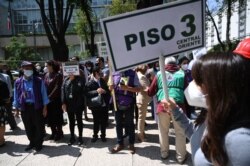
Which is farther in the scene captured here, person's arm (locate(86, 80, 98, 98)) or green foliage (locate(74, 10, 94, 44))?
green foliage (locate(74, 10, 94, 44))

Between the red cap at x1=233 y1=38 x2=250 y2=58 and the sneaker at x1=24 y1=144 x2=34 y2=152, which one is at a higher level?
the red cap at x1=233 y1=38 x2=250 y2=58

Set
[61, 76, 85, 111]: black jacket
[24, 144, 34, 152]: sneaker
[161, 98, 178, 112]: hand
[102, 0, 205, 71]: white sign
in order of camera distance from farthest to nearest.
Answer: [61, 76, 85, 111]: black jacket → [24, 144, 34, 152]: sneaker → [102, 0, 205, 71]: white sign → [161, 98, 178, 112]: hand

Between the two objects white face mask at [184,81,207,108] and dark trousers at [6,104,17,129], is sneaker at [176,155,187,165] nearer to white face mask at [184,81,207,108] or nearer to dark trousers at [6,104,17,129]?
white face mask at [184,81,207,108]

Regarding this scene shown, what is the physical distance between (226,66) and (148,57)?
1.16 metres

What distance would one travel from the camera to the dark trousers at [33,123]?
627cm

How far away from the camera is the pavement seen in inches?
217

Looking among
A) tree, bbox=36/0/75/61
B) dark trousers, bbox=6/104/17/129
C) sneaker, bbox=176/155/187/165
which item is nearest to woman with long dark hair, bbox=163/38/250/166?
sneaker, bbox=176/155/187/165

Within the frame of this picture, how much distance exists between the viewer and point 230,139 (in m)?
1.38

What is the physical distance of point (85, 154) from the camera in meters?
5.99

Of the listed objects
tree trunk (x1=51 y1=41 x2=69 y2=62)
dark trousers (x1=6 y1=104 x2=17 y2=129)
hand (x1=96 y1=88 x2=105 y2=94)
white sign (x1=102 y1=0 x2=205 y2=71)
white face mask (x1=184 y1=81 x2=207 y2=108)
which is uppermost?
tree trunk (x1=51 y1=41 x2=69 y2=62)

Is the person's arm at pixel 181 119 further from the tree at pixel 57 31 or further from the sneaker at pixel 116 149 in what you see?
the tree at pixel 57 31

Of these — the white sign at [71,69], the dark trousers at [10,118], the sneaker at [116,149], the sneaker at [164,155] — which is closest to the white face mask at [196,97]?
the sneaker at [164,155]

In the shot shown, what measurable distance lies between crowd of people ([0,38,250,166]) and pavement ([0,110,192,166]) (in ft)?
0.56

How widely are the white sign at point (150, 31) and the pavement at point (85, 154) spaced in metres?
3.20
